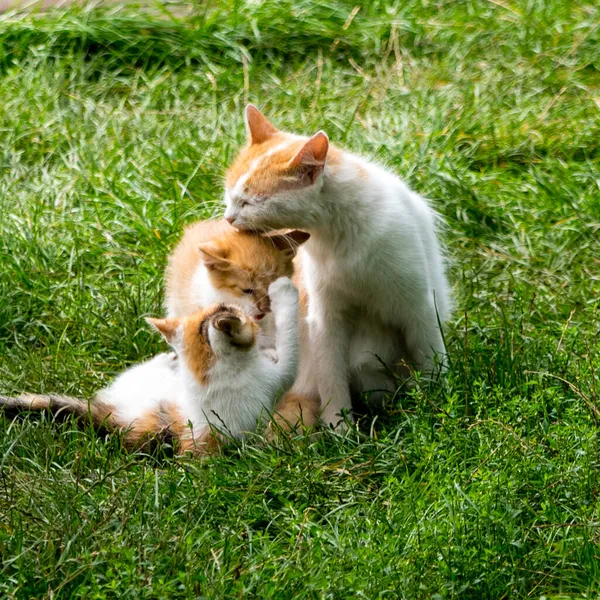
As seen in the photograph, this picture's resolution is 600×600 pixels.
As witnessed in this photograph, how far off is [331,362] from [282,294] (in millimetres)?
388

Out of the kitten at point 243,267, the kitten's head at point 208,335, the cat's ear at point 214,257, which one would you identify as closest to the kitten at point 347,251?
the kitten at point 243,267

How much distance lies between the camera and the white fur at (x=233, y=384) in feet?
13.9

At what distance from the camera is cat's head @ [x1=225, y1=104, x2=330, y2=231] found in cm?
424

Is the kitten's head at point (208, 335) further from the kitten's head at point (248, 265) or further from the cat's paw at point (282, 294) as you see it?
the kitten's head at point (248, 265)

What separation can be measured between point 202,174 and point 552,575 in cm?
→ 354

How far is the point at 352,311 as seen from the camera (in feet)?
15.3

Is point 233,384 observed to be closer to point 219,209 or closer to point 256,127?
point 256,127

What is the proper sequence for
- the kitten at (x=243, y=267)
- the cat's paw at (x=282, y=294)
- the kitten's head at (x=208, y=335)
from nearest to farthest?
the kitten's head at (x=208, y=335), the cat's paw at (x=282, y=294), the kitten at (x=243, y=267)

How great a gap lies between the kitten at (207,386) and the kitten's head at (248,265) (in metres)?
0.14

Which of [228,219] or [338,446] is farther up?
[228,219]

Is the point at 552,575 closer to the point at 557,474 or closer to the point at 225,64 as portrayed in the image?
the point at 557,474

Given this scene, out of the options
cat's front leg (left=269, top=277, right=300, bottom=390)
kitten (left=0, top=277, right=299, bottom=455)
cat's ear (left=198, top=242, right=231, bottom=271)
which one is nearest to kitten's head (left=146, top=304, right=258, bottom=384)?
kitten (left=0, top=277, right=299, bottom=455)

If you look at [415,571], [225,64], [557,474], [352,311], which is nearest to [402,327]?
[352,311]

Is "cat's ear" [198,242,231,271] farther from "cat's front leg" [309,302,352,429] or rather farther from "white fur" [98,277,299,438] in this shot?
"cat's front leg" [309,302,352,429]
